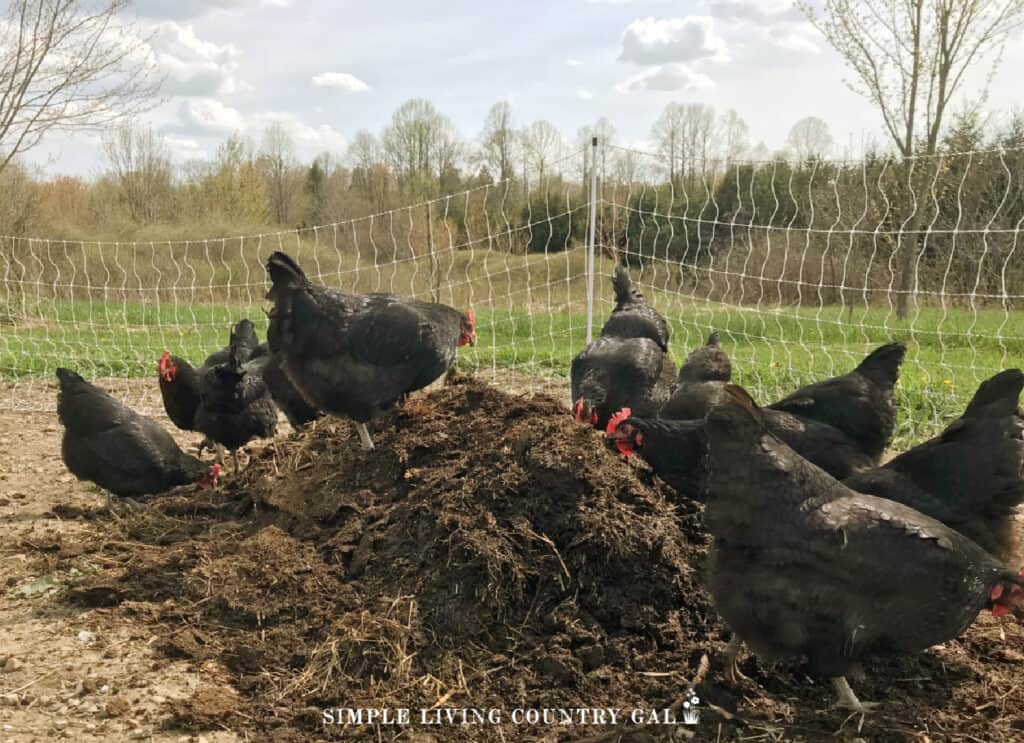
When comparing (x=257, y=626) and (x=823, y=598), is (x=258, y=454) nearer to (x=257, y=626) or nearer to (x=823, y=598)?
(x=257, y=626)

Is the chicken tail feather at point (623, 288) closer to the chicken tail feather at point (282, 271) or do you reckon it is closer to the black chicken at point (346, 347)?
the black chicken at point (346, 347)

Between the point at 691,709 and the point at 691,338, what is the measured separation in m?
8.25

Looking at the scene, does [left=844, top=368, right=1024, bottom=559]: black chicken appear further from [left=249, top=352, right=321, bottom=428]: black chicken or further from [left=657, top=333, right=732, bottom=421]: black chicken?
[left=249, top=352, right=321, bottom=428]: black chicken

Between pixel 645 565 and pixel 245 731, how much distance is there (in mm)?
1816

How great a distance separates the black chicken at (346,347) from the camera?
217 inches

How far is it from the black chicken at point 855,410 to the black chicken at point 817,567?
1261 millimetres

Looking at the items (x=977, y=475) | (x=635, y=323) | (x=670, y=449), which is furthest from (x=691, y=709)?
(x=635, y=323)

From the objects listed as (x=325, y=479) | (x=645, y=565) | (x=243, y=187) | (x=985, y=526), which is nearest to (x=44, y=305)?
(x=325, y=479)

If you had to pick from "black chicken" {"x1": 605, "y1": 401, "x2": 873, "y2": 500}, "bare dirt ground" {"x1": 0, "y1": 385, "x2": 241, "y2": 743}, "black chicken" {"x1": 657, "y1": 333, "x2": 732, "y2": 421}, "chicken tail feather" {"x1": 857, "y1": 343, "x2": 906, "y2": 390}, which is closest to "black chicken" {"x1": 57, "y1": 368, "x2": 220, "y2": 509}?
"bare dirt ground" {"x1": 0, "y1": 385, "x2": 241, "y2": 743}

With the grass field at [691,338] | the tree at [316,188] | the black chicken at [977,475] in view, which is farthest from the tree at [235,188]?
the black chicken at [977,475]

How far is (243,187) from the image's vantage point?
34.6 meters

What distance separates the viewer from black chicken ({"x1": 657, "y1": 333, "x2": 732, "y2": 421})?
4953 millimetres

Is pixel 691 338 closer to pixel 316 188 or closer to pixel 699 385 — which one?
pixel 699 385

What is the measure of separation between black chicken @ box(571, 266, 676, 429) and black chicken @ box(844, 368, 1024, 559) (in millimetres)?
1799
